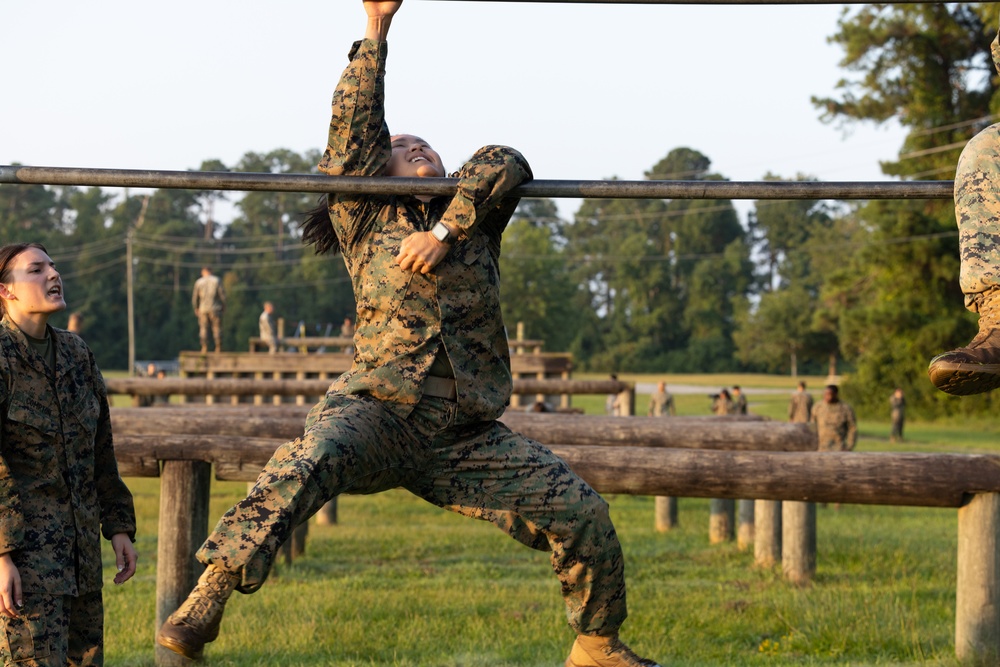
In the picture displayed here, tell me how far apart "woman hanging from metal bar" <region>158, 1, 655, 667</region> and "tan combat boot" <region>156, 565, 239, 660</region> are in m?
0.45

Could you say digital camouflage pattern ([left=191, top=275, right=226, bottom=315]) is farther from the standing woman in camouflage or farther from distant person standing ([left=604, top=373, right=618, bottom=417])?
the standing woman in camouflage

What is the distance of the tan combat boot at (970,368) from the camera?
12.2 feet

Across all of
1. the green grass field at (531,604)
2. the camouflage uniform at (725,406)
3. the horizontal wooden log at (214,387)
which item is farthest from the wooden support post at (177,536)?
the camouflage uniform at (725,406)

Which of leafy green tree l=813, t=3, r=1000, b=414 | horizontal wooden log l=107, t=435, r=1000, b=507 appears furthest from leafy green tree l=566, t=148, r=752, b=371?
horizontal wooden log l=107, t=435, r=1000, b=507

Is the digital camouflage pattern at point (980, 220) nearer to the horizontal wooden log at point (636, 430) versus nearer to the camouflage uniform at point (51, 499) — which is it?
the camouflage uniform at point (51, 499)

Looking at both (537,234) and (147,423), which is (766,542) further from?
(537,234)

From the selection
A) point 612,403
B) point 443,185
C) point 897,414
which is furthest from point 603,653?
point 897,414

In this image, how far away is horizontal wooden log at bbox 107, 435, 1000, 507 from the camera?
5.89 m

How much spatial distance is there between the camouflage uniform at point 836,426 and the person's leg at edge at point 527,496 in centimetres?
1389

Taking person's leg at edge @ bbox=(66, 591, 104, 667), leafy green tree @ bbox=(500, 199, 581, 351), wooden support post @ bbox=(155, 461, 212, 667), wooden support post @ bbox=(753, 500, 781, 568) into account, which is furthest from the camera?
leafy green tree @ bbox=(500, 199, 581, 351)

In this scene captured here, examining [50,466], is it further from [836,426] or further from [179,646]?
[836,426]

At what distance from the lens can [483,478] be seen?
13.5 feet

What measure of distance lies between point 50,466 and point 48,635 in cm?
55

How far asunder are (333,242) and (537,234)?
253 feet
